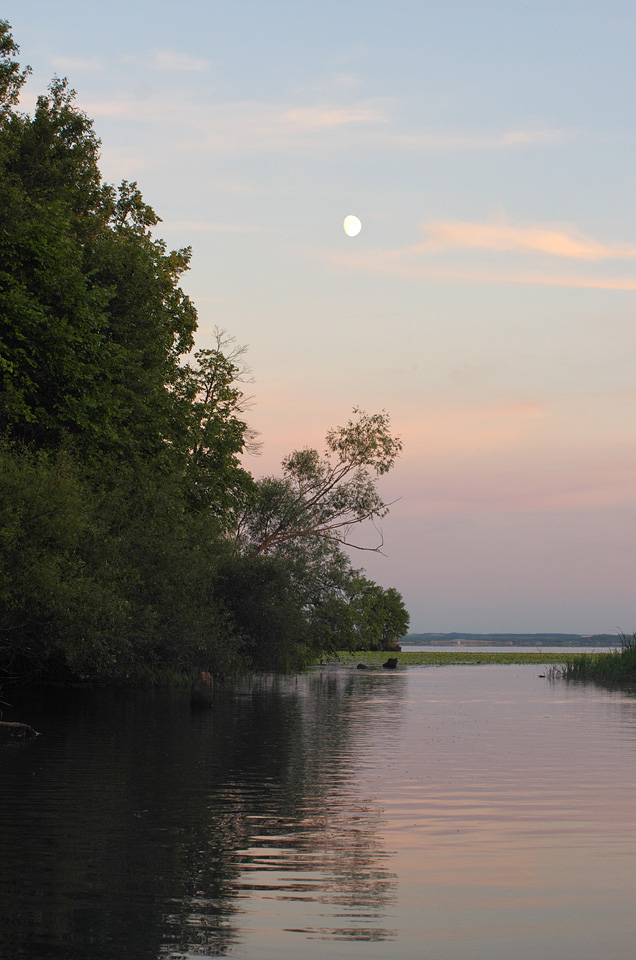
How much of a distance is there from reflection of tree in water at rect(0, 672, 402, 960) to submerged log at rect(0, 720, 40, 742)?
0.73m

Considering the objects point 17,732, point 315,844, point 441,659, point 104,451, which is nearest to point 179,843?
point 315,844

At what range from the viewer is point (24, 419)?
115 feet

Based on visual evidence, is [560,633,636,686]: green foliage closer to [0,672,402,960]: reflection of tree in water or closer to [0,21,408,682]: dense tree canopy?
[0,21,408,682]: dense tree canopy

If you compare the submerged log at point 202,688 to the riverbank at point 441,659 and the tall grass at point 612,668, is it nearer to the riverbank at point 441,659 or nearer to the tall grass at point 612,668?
the tall grass at point 612,668

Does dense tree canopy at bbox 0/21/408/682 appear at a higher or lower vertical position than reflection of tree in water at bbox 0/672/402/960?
higher

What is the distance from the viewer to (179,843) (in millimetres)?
14961

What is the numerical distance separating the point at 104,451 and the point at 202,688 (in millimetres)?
11606

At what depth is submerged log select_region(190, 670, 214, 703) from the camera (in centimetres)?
4169

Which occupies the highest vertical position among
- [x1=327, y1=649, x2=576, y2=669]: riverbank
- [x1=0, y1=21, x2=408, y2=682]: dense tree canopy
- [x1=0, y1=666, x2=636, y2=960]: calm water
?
[x1=0, y1=21, x2=408, y2=682]: dense tree canopy

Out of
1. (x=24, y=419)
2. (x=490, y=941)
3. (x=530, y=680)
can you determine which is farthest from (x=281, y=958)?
(x=530, y=680)

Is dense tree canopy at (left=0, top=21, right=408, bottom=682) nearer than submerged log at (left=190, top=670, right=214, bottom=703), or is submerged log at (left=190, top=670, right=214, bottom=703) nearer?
dense tree canopy at (left=0, top=21, right=408, bottom=682)

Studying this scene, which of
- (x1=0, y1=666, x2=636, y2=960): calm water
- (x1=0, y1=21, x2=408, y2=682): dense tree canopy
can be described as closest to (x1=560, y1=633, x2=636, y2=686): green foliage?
(x1=0, y1=21, x2=408, y2=682): dense tree canopy

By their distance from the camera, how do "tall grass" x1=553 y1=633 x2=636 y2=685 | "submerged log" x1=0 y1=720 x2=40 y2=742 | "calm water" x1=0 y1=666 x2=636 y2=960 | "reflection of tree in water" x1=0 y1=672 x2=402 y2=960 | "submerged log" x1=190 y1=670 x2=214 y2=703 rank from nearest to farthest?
1. "calm water" x1=0 y1=666 x2=636 y2=960
2. "reflection of tree in water" x1=0 y1=672 x2=402 y2=960
3. "submerged log" x1=0 y1=720 x2=40 y2=742
4. "submerged log" x1=190 y1=670 x2=214 y2=703
5. "tall grass" x1=553 y1=633 x2=636 y2=685

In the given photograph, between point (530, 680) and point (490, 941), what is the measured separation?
Result: 207ft
